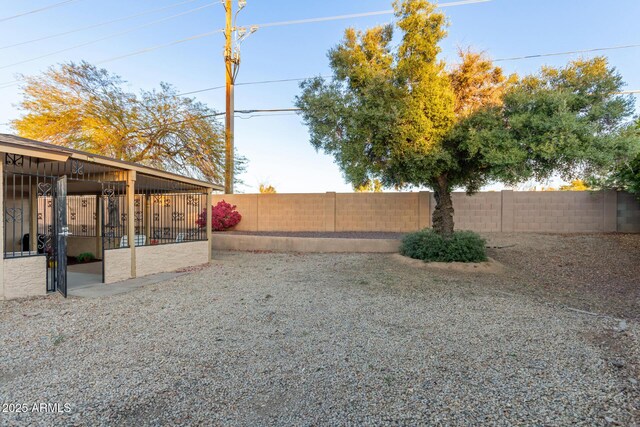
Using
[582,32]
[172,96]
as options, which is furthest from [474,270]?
[172,96]

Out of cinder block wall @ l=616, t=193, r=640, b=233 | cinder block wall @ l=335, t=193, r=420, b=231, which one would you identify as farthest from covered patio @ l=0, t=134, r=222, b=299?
cinder block wall @ l=616, t=193, r=640, b=233

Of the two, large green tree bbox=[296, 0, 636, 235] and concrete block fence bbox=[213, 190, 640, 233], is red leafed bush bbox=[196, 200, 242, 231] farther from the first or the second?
large green tree bbox=[296, 0, 636, 235]

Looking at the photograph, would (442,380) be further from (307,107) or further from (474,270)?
(307,107)

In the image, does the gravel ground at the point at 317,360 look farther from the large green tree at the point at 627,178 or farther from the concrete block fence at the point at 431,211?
the concrete block fence at the point at 431,211

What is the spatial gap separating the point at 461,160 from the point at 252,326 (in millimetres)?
6341

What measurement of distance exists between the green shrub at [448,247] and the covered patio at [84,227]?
19.5 feet

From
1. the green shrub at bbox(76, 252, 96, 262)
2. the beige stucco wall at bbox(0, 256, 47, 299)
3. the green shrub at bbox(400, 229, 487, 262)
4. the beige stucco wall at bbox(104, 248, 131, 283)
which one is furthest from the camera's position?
the green shrub at bbox(76, 252, 96, 262)

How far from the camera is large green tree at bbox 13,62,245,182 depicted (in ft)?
43.3

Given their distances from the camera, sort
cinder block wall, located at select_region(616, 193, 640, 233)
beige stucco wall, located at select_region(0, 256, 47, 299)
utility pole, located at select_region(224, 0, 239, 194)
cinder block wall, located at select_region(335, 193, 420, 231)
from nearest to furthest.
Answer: beige stucco wall, located at select_region(0, 256, 47, 299) < cinder block wall, located at select_region(616, 193, 640, 233) < cinder block wall, located at select_region(335, 193, 420, 231) < utility pole, located at select_region(224, 0, 239, 194)

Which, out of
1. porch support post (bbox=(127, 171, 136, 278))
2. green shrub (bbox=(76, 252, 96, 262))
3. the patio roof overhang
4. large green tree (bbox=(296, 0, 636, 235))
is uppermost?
large green tree (bbox=(296, 0, 636, 235))

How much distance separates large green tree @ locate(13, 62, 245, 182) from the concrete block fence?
268cm

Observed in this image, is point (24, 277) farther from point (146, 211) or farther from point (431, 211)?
point (431, 211)

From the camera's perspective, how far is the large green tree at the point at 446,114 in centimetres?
678

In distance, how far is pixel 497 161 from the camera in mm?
6855
